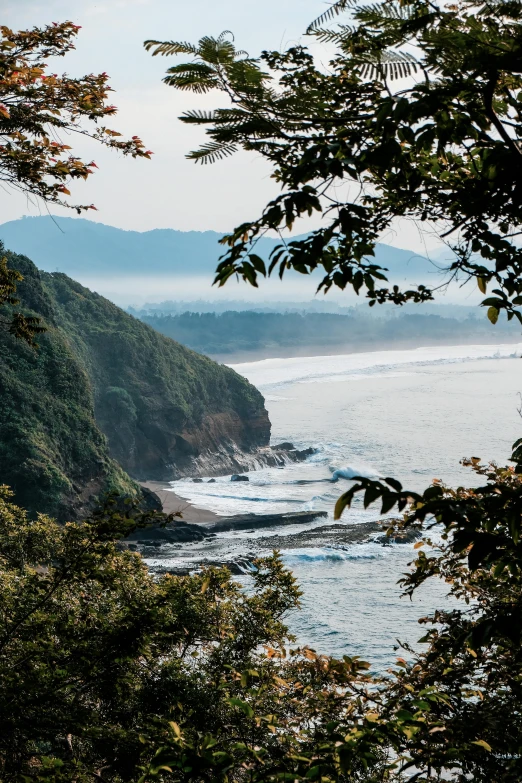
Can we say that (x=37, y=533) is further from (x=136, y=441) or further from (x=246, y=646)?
(x=136, y=441)

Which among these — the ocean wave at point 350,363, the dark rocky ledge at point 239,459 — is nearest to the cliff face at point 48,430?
the dark rocky ledge at point 239,459

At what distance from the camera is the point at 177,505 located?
147ft

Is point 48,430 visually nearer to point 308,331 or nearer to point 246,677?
point 246,677

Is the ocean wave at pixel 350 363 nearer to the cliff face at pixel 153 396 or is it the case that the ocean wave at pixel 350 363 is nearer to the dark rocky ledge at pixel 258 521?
the cliff face at pixel 153 396

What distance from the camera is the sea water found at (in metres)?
26.7

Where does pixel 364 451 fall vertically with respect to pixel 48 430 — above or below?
below

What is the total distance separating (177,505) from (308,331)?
12263cm

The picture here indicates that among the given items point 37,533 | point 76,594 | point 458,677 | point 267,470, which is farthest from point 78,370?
point 458,677

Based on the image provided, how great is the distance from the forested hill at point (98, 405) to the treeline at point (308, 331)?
8431 cm

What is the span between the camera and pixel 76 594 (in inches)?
386

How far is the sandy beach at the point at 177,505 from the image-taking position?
42.4 meters

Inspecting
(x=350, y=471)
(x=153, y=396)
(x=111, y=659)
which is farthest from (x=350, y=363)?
(x=111, y=659)

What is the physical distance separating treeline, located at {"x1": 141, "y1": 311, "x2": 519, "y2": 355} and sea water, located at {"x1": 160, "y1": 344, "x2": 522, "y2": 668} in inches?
500

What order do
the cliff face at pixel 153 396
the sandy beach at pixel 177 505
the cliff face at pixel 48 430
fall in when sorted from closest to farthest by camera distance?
the cliff face at pixel 48 430 < the sandy beach at pixel 177 505 < the cliff face at pixel 153 396
